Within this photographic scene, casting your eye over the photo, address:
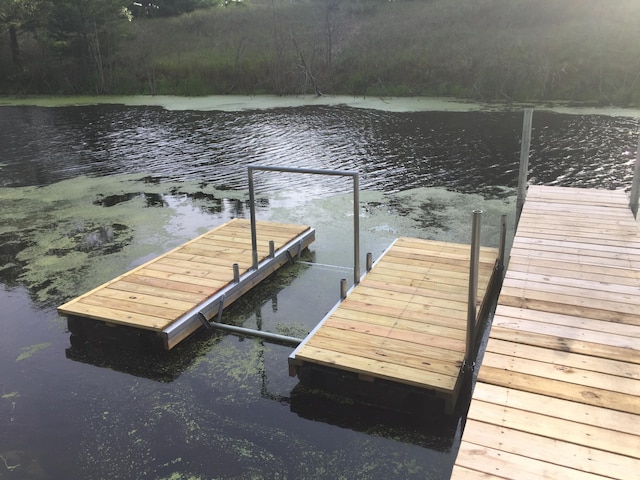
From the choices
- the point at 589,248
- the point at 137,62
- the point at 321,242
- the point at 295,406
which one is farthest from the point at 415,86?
the point at 295,406

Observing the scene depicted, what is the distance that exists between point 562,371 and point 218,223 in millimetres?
3353

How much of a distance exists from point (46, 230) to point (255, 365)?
111 inches

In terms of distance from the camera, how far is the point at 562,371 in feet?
5.32

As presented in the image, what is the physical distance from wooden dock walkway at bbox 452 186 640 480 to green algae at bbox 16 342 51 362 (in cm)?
209

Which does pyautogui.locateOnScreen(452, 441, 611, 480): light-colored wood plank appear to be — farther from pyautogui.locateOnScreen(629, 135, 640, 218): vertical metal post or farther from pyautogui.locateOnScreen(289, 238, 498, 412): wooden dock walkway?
pyautogui.locateOnScreen(629, 135, 640, 218): vertical metal post

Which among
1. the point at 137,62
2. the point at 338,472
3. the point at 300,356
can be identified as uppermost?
the point at 137,62

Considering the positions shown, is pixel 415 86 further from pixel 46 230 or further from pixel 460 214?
pixel 46 230

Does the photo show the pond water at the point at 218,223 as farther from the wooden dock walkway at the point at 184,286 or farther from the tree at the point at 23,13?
the tree at the point at 23,13

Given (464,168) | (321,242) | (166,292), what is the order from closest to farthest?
(166,292) → (321,242) → (464,168)

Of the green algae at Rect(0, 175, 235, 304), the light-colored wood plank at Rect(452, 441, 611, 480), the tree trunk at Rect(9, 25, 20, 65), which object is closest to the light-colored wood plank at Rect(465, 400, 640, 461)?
the light-colored wood plank at Rect(452, 441, 611, 480)

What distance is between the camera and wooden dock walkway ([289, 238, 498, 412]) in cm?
210

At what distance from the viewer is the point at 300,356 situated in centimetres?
220

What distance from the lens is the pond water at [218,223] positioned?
195cm

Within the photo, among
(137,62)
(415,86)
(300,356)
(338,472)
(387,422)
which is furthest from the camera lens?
(137,62)
